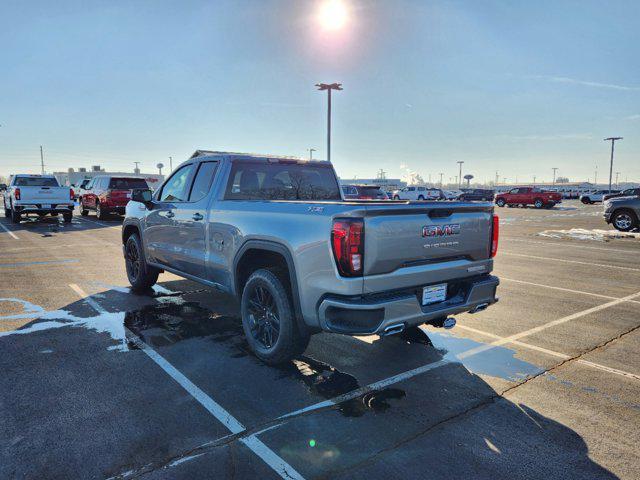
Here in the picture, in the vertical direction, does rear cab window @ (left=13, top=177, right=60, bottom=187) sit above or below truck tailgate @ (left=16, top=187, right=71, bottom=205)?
above

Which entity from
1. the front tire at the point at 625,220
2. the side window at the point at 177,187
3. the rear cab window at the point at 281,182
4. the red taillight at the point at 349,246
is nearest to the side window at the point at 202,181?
the side window at the point at 177,187

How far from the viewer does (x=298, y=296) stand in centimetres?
362

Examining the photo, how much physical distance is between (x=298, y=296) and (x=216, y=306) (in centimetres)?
279

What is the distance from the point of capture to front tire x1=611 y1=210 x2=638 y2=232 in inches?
649

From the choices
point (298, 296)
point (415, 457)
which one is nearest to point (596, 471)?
point (415, 457)

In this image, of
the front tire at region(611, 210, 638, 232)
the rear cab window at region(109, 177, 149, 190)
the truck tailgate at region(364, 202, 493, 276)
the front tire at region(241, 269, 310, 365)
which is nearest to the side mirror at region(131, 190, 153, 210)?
the front tire at region(241, 269, 310, 365)

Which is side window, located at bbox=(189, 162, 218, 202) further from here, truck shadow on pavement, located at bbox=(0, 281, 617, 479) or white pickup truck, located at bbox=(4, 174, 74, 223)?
white pickup truck, located at bbox=(4, 174, 74, 223)

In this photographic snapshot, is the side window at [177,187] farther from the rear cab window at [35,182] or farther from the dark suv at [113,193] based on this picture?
the rear cab window at [35,182]

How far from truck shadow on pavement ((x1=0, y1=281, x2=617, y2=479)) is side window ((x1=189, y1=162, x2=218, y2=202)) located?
163 centimetres

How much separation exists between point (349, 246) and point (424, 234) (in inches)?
28.9

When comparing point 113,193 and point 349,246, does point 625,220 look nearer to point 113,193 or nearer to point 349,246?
point 349,246

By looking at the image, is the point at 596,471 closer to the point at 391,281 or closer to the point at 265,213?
the point at 391,281

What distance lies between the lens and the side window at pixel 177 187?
5.68 meters

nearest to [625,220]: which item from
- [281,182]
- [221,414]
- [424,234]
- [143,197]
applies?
[281,182]
